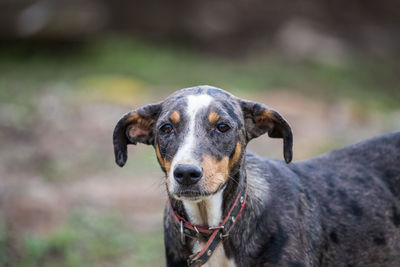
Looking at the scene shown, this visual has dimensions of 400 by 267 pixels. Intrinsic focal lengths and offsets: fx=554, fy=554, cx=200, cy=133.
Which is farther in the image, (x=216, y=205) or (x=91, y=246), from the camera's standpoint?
(x=91, y=246)

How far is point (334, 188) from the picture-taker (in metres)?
4.03

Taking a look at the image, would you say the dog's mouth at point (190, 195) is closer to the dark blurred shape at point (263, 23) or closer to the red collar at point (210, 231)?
the red collar at point (210, 231)

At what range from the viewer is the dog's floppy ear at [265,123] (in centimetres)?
372

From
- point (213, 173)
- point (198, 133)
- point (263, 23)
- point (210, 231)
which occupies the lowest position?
point (210, 231)

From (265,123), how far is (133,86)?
791cm

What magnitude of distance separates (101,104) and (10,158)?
258 cm

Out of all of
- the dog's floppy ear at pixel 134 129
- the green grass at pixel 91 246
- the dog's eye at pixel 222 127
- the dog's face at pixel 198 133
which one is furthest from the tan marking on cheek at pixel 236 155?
the green grass at pixel 91 246

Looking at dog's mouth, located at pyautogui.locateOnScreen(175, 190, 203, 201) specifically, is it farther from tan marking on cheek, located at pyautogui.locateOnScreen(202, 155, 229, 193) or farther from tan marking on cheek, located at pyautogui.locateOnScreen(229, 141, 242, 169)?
tan marking on cheek, located at pyautogui.locateOnScreen(229, 141, 242, 169)

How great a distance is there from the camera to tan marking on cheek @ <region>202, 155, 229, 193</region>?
3.29m

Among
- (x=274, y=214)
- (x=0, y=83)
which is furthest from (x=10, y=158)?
(x=274, y=214)

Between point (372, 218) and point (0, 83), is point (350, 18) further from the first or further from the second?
point (372, 218)

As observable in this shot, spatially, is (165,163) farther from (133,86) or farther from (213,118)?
(133,86)

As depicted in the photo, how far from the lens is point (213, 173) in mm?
3334

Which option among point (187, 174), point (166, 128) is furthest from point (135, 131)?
point (187, 174)
